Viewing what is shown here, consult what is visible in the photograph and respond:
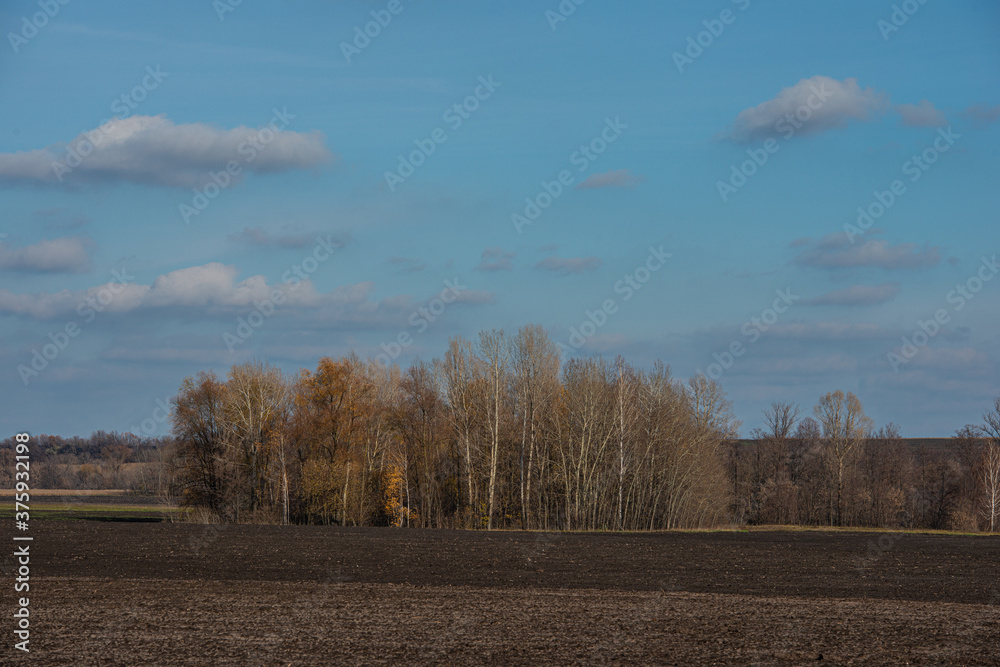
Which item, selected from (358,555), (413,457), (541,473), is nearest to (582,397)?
(541,473)

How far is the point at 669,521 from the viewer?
2430 inches

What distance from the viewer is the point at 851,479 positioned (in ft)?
279

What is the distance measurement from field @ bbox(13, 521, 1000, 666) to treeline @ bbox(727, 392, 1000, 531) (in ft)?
160

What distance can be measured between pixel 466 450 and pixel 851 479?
1746 inches

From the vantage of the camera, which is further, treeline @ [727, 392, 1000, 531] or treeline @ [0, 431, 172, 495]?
treeline @ [0, 431, 172, 495]

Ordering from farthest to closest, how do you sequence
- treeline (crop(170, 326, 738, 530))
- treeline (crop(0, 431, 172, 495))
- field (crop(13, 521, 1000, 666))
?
treeline (crop(0, 431, 172, 495)), treeline (crop(170, 326, 738, 530)), field (crop(13, 521, 1000, 666))

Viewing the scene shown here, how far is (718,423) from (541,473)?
1593 centimetres

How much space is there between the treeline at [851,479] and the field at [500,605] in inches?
1924

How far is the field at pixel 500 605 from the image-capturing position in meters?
15.1

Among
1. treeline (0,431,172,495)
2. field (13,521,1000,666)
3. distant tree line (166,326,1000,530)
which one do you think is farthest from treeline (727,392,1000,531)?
treeline (0,431,172,495)

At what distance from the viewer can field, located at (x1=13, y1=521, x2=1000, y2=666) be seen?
49.7ft

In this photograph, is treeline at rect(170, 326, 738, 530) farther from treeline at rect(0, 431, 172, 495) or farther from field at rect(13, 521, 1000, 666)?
treeline at rect(0, 431, 172, 495)

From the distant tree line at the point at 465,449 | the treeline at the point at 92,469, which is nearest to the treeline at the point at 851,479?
the distant tree line at the point at 465,449

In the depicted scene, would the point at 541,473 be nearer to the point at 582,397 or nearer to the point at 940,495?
the point at 582,397
